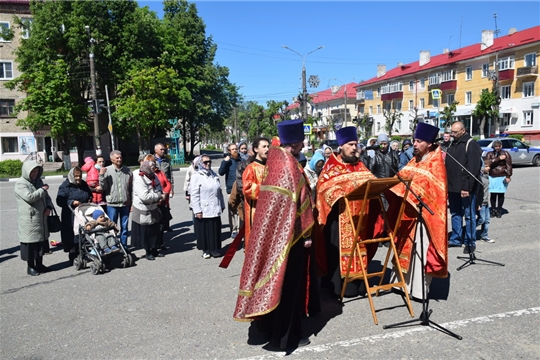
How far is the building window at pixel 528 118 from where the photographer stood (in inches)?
1757

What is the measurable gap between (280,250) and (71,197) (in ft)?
16.1

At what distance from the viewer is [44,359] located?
432 centimetres

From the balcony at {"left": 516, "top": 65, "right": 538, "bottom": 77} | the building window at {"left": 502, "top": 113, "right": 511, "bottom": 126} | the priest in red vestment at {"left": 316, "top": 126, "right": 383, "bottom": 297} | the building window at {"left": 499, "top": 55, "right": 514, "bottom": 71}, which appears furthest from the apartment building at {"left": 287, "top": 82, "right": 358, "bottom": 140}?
the priest in red vestment at {"left": 316, "top": 126, "right": 383, "bottom": 297}

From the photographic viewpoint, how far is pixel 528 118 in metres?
44.9

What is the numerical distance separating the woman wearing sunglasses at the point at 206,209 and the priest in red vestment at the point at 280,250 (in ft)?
11.3

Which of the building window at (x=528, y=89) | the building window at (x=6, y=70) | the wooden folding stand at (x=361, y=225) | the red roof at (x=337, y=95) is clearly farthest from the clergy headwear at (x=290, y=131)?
the red roof at (x=337, y=95)

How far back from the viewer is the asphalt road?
14.0 feet

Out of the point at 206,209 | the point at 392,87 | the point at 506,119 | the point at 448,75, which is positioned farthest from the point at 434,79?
the point at 206,209

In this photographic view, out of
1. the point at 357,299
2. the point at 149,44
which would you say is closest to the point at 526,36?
the point at 149,44

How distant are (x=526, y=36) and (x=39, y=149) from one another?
158 ft

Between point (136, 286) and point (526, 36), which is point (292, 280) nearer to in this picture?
point (136, 286)

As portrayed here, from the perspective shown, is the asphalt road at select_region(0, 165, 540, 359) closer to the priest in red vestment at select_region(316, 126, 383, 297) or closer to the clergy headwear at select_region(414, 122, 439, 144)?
the priest in red vestment at select_region(316, 126, 383, 297)

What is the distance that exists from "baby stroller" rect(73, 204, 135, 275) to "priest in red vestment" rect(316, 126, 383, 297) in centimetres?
353

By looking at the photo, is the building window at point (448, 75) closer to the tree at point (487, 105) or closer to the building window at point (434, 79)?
the building window at point (434, 79)
